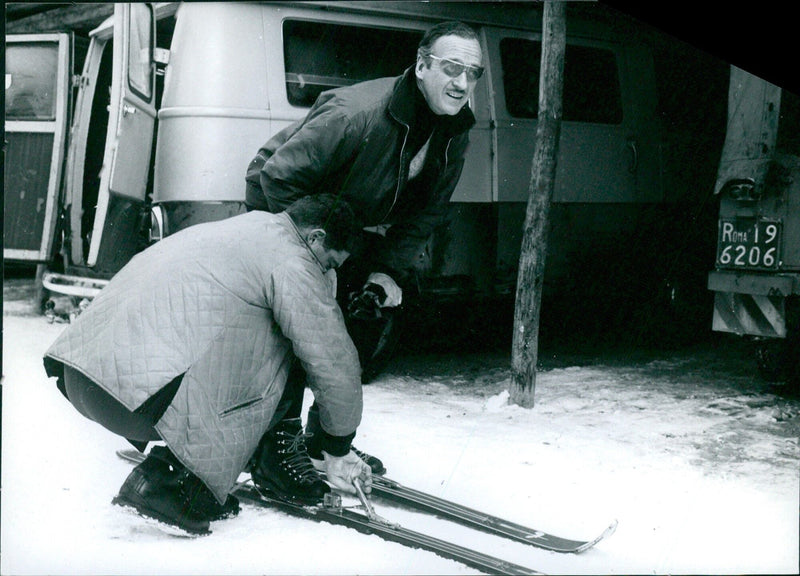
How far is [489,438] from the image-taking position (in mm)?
3316

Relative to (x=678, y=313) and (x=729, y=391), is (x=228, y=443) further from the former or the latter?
(x=678, y=313)

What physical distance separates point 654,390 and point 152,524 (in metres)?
2.73

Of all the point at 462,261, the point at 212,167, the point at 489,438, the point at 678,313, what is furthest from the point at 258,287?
the point at 678,313

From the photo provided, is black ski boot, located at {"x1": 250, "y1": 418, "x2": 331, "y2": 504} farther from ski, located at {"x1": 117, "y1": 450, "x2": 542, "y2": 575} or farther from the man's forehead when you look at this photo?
the man's forehead

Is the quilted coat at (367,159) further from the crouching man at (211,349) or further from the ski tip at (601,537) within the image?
the ski tip at (601,537)

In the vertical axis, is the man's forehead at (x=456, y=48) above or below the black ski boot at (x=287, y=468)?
above

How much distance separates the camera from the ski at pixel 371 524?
2107mm

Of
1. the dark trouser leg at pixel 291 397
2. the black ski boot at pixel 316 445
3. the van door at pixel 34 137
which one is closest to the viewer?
the dark trouser leg at pixel 291 397

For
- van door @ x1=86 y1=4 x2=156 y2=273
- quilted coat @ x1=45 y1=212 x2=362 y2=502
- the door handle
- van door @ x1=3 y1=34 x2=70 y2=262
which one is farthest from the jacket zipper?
van door @ x1=3 y1=34 x2=70 y2=262

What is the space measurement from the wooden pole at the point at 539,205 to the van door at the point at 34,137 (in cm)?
337

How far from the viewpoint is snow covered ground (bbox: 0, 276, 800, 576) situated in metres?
2.13

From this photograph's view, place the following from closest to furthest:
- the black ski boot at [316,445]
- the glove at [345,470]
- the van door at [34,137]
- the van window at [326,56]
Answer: the glove at [345,470] < the black ski boot at [316,445] < the van window at [326,56] < the van door at [34,137]

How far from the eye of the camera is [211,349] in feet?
7.31

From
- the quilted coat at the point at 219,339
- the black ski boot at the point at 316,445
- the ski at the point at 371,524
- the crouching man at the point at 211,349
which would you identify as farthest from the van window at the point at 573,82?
the ski at the point at 371,524
